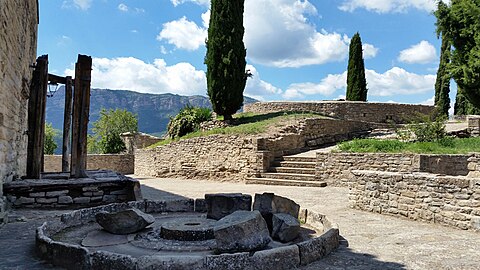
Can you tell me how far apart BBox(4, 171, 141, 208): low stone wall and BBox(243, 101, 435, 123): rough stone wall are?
16.0 m

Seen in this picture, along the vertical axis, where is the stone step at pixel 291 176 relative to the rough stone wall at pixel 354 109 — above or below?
below

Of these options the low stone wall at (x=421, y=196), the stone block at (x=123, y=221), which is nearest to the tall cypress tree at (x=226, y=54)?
the low stone wall at (x=421, y=196)

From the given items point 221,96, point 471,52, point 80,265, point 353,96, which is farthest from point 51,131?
point 80,265

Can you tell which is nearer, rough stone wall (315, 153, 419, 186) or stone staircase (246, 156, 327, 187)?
rough stone wall (315, 153, 419, 186)

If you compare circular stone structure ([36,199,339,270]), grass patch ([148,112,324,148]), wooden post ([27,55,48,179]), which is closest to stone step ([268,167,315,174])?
grass patch ([148,112,324,148])

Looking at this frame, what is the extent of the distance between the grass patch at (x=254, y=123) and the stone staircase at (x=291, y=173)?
2.41 meters

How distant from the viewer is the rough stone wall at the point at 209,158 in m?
17.2

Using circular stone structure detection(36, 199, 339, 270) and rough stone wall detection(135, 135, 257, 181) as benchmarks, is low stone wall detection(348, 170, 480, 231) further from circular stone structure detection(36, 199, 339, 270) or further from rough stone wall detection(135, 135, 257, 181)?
rough stone wall detection(135, 135, 257, 181)

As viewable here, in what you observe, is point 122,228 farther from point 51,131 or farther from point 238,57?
point 51,131

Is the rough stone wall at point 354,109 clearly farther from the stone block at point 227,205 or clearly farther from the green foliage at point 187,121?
the stone block at point 227,205

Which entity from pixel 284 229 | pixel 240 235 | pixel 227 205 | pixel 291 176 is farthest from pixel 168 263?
pixel 291 176

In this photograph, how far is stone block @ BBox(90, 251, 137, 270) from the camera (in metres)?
3.82

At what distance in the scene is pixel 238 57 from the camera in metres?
21.2

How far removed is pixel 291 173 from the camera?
16.0m
